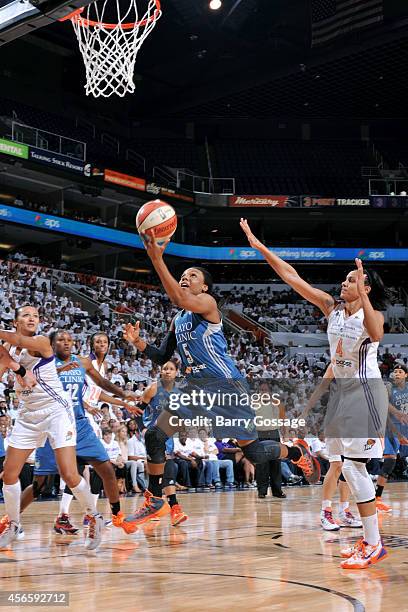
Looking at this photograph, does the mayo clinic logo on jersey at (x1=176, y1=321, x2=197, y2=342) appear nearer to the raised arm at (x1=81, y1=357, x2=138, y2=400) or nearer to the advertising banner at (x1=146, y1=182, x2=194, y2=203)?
the raised arm at (x1=81, y1=357, x2=138, y2=400)

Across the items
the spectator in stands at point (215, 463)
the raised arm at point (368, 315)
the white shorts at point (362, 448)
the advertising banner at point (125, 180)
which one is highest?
the advertising banner at point (125, 180)

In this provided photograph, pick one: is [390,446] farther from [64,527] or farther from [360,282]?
[360,282]

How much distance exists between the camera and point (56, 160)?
87.1 feet

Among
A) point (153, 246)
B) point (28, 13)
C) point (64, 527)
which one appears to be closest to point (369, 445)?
point (153, 246)

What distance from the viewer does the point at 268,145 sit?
35938mm

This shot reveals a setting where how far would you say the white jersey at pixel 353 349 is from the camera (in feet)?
17.7

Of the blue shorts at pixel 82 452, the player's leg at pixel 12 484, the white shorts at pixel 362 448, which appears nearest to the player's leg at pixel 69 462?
the player's leg at pixel 12 484

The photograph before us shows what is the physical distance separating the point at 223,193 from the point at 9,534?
27.3 m

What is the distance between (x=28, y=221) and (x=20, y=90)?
7.13m

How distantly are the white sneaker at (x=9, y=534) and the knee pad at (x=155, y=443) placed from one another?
1.44m

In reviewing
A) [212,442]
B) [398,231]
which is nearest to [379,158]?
[398,231]

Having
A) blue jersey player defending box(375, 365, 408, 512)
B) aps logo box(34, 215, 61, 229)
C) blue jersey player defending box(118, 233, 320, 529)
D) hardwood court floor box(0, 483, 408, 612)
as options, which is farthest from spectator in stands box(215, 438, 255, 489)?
aps logo box(34, 215, 61, 229)

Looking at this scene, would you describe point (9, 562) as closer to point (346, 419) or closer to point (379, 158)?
point (346, 419)

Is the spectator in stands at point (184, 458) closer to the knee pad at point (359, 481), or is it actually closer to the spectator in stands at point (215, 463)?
the spectator in stands at point (215, 463)
